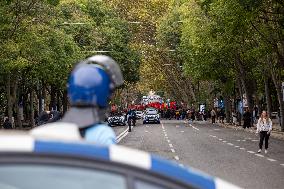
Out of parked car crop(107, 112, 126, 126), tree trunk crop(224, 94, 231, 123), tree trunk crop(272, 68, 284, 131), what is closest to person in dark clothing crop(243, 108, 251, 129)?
tree trunk crop(272, 68, 284, 131)

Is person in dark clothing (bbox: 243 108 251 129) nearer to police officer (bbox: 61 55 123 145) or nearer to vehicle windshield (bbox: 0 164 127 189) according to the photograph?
police officer (bbox: 61 55 123 145)

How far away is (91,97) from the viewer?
155 inches

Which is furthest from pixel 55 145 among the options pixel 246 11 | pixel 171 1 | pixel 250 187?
pixel 171 1

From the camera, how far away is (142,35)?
8600 cm

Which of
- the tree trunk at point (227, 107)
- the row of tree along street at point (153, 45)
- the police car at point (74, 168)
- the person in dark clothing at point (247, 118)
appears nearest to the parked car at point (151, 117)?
the row of tree along street at point (153, 45)

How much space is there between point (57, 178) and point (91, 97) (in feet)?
3.45

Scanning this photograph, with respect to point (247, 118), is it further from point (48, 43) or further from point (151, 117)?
point (151, 117)

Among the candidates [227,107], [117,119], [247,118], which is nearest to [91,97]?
[247,118]

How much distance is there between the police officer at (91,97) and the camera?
3.89 m

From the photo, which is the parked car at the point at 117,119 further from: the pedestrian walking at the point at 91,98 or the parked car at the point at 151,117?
the pedestrian walking at the point at 91,98

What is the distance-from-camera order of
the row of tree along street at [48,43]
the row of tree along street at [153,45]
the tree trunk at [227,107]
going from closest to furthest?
the row of tree along street at [48,43]
the row of tree along street at [153,45]
the tree trunk at [227,107]

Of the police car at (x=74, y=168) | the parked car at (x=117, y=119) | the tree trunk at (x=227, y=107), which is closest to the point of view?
the police car at (x=74, y=168)

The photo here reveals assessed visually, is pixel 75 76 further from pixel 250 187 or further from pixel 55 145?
pixel 250 187

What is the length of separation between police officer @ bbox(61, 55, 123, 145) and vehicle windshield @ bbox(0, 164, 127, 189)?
0.88 m
